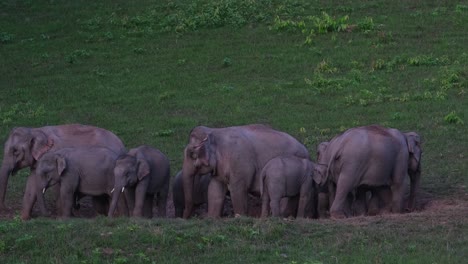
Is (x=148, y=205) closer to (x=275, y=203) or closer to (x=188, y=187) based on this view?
(x=188, y=187)

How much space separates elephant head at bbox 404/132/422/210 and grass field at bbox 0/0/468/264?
0.29 meters

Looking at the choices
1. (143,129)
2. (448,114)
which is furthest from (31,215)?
(448,114)

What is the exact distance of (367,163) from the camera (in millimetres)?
17469

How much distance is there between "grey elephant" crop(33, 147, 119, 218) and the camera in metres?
17.6

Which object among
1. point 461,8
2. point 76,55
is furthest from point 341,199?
point 461,8

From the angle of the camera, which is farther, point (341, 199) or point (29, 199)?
point (29, 199)

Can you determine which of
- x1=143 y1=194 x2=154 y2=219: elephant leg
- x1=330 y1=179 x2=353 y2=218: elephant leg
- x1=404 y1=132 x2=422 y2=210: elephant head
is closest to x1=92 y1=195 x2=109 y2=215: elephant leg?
x1=143 y1=194 x2=154 y2=219: elephant leg

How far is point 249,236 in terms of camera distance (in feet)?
47.0

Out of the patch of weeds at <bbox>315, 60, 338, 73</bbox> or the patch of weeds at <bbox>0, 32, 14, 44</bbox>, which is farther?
the patch of weeds at <bbox>0, 32, 14, 44</bbox>

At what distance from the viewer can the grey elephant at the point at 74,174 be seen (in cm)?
1761

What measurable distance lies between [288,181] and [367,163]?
1.21 metres

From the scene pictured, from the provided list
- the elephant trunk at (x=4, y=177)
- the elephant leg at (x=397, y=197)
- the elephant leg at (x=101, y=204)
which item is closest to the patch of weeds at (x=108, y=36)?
the elephant trunk at (x=4, y=177)

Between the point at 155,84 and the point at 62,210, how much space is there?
33.7 feet

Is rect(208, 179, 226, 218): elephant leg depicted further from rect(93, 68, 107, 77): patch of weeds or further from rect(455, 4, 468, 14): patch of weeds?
rect(455, 4, 468, 14): patch of weeds
